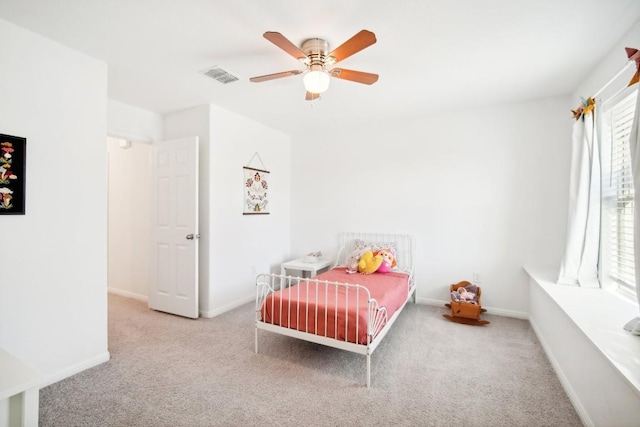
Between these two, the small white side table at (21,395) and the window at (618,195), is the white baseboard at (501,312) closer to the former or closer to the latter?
the window at (618,195)

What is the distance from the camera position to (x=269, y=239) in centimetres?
459

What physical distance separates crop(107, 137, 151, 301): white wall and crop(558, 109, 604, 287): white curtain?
190 inches

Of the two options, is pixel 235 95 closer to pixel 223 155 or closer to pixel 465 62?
pixel 223 155

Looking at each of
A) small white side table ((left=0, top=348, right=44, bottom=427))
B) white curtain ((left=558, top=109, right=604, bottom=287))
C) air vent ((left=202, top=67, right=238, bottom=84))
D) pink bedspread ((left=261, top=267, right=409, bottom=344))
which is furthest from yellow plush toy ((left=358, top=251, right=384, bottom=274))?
small white side table ((left=0, top=348, right=44, bottom=427))

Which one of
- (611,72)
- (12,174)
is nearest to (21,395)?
(12,174)

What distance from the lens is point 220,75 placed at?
110 inches

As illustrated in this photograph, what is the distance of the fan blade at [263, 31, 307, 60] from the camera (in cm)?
176

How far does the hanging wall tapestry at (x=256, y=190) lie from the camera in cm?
413

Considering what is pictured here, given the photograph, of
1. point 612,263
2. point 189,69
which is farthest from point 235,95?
point 612,263

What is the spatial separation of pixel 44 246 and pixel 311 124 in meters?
3.34

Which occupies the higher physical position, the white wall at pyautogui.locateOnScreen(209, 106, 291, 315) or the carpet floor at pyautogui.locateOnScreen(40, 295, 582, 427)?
the white wall at pyautogui.locateOnScreen(209, 106, 291, 315)

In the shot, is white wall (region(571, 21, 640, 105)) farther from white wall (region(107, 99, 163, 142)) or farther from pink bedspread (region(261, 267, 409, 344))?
white wall (region(107, 99, 163, 142))

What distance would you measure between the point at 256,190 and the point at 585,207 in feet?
12.0

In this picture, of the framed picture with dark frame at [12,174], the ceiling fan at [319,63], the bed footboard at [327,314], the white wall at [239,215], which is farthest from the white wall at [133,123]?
the bed footboard at [327,314]
